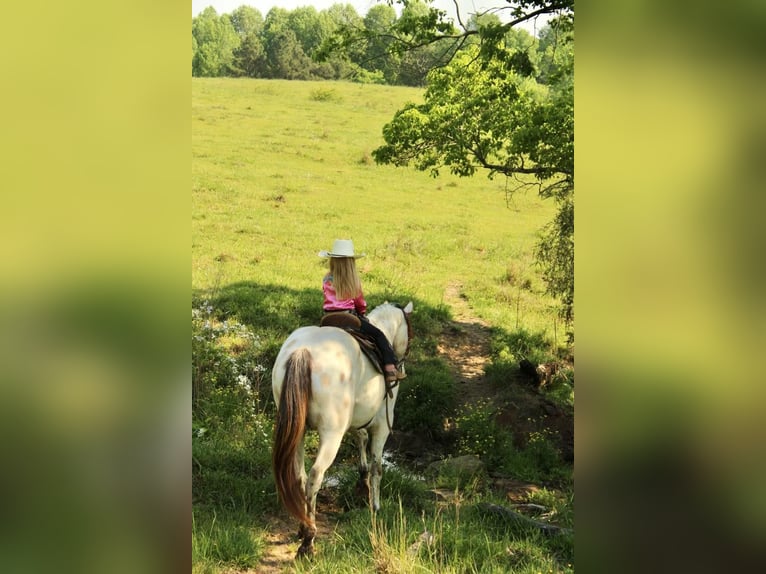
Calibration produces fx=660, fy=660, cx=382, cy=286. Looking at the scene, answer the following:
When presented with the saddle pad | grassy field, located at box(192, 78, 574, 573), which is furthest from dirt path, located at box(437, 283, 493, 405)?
the saddle pad

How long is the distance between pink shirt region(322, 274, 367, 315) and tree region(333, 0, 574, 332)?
4.42 m

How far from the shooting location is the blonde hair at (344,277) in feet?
20.3

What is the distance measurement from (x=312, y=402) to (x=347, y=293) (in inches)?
49.0

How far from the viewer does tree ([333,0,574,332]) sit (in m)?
9.23

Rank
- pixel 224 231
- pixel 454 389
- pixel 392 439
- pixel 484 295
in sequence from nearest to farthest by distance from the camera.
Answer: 1. pixel 392 439
2. pixel 454 389
3. pixel 484 295
4. pixel 224 231

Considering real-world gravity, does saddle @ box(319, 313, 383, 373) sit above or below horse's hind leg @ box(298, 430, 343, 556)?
above

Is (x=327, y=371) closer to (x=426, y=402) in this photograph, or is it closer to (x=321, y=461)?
(x=321, y=461)

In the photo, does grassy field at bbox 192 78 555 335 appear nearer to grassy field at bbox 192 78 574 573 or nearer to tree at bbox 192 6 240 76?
grassy field at bbox 192 78 574 573

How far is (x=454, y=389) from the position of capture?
34.6 feet

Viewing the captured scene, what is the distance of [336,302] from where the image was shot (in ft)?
20.5

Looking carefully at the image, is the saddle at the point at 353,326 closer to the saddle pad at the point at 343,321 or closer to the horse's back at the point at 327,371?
the saddle pad at the point at 343,321
